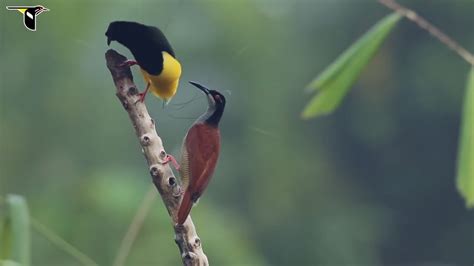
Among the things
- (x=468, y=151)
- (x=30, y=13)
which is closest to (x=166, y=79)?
(x=30, y=13)

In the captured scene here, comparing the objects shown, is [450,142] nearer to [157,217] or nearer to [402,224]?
[402,224]

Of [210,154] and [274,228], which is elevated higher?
[210,154]

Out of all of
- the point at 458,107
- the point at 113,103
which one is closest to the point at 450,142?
the point at 458,107

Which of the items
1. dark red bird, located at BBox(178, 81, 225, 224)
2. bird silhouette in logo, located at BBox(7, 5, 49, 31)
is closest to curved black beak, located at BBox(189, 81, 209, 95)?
dark red bird, located at BBox(178, 81, 225, 224)

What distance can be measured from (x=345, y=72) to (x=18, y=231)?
0.36m

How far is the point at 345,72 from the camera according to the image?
3.31 ft

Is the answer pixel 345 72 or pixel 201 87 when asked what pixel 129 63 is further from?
pixel 345 72

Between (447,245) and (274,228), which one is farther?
(447,245)

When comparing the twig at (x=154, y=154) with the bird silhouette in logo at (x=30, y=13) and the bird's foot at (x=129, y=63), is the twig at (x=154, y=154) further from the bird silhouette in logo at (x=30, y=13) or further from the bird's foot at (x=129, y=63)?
the bird silhouette in logo at (x=30, y=13)

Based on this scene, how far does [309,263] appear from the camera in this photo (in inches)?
233

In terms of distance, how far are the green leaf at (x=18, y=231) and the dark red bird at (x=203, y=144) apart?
0.80 ft

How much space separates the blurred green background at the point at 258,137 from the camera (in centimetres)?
131

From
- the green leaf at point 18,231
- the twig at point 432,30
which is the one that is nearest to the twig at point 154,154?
the green leaf at point 18,231

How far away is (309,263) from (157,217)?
11.8 ft
